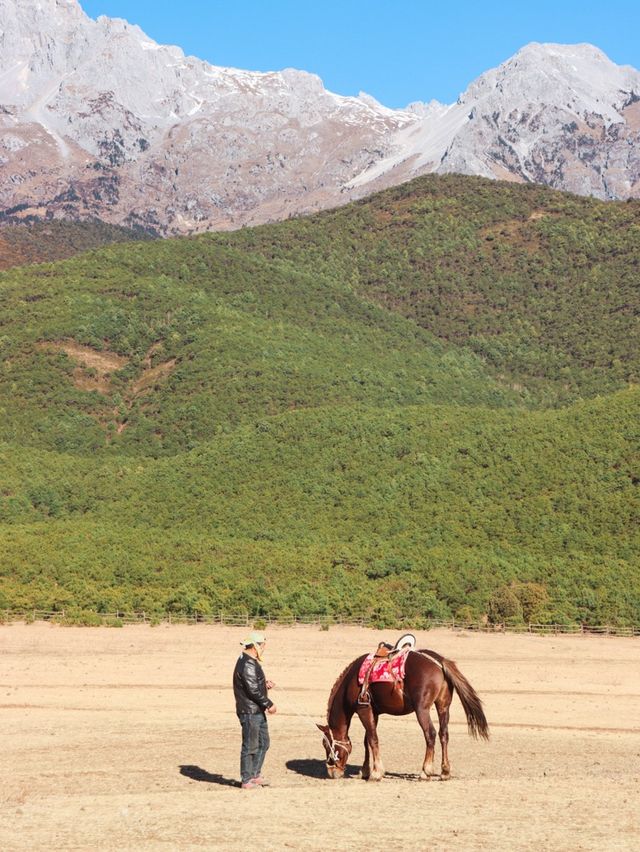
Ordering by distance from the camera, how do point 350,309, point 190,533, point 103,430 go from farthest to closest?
point 350,309 → point 103,430 → point 190,533

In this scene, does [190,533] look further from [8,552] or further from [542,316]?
[542,316]

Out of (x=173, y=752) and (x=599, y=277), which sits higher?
(x=599, y=277)

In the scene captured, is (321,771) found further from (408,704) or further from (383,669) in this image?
(383,669)

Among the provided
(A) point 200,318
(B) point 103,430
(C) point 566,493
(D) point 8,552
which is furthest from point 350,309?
(D) point 8,552

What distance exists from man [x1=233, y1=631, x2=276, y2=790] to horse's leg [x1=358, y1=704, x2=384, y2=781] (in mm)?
1384

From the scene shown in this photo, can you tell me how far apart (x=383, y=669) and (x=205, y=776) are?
322 cm

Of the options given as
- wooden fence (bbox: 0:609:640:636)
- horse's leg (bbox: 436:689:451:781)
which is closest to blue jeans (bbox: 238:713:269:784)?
horse's leg (bbox: 436:689:451:781)

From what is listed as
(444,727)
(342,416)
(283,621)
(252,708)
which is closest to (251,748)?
(252,708)

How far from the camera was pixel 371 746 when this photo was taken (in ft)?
53.3

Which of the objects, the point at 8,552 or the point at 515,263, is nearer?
the point at 8,552

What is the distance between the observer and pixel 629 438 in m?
73.2

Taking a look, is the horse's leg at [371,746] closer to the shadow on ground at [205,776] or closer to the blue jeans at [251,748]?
the blue jeans at [251,748]

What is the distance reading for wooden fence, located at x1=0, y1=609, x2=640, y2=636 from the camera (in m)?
45.4

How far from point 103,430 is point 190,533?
108 feet
